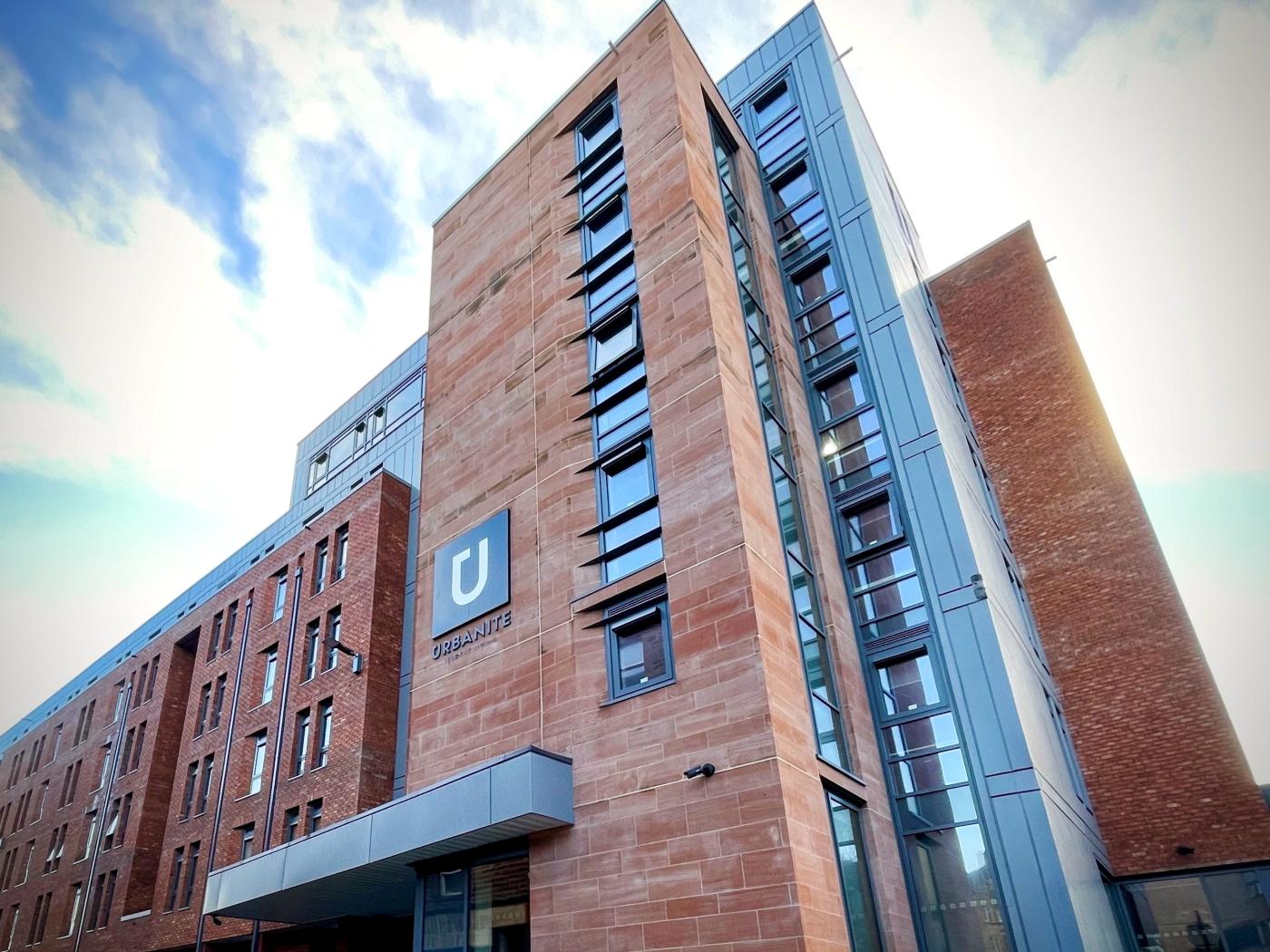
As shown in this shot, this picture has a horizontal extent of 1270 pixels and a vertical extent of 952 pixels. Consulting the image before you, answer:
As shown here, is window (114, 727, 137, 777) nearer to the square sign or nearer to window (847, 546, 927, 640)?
the square sign

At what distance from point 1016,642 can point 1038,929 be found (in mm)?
5601

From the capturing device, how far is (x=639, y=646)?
13820 mm

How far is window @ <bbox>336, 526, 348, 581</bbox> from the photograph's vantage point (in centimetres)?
2944

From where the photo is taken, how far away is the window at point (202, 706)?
33375mm

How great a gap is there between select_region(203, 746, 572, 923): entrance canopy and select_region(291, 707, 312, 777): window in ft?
30.9

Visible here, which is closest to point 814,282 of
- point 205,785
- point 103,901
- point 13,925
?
point 205,785

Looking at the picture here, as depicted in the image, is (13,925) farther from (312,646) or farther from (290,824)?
(312,646)

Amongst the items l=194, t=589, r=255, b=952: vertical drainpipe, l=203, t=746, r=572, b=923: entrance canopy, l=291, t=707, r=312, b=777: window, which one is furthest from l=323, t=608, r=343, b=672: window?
l=203, t=746, r=572, b=923: entrance canopy

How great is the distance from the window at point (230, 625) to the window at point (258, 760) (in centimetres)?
585

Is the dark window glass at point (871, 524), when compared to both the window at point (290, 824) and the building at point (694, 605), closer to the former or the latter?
the building at point (694, 605)

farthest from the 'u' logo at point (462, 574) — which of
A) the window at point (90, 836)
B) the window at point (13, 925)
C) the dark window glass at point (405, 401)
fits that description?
the window at point (13, 925)

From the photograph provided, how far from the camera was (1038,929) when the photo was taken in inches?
493

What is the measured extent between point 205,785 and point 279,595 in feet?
23.1

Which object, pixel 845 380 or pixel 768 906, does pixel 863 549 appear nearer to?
pixel 845 380
